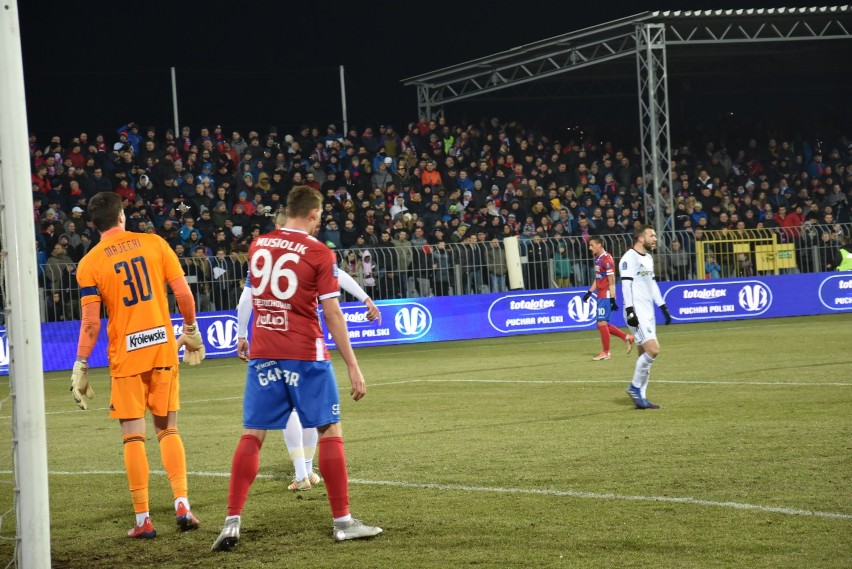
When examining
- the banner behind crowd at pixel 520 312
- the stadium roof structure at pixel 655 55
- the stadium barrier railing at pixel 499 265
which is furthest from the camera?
the stadium roof structure at pixel 655 55

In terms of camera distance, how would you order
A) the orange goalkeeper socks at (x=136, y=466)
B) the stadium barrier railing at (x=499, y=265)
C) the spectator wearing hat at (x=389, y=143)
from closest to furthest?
the orange goalkeeper socks at (x=136, y=466)
the stadium barrier railing at (x=499, y=265)
the spectator wearing hat at (x=389, y=143)

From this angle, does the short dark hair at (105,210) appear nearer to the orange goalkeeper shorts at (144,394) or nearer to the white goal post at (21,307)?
the orange goalkeeper shorts at (144,394)

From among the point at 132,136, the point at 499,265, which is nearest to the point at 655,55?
the point at 499,265

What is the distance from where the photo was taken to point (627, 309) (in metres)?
12.7

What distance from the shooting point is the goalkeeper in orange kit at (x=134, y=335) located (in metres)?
6.99

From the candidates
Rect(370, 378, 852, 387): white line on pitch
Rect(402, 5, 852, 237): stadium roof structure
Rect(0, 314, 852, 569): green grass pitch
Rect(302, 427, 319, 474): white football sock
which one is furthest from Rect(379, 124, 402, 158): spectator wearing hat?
Rect(302, 427, 319, 474): white football sock

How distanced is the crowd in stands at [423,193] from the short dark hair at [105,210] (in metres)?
15.4

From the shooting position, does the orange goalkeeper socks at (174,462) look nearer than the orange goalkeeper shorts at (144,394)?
No

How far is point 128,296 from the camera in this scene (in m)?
7.05

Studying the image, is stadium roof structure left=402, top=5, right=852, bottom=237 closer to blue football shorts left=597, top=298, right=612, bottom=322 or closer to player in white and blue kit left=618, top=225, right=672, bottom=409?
blue football shorts left=597, top=298, right=612, bottom=322

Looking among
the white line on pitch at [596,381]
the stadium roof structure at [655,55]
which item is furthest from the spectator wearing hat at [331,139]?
the white line on pitch at [596,381]

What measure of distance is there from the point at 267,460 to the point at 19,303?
5.24 m

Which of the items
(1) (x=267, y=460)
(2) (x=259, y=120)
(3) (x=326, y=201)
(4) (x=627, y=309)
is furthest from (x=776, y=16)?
(1) (x=267, y=460)

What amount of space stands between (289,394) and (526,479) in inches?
91.2
